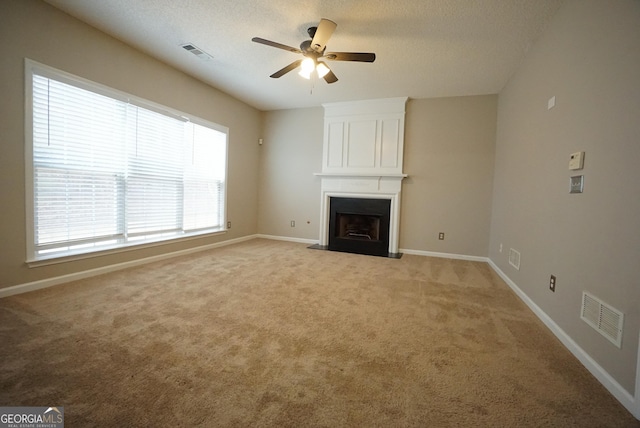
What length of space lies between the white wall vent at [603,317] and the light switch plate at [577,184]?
0.69 meters

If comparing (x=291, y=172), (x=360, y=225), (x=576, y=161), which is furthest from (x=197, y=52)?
(x=576, y=161)

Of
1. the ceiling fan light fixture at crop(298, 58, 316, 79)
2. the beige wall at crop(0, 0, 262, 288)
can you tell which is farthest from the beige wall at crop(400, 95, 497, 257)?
the beige wall at crop(0, 0, 262, 288)

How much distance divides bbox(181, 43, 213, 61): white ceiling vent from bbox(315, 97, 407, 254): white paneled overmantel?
2.27m

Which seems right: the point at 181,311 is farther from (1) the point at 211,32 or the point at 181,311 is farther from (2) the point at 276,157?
(2) the point at 276,157

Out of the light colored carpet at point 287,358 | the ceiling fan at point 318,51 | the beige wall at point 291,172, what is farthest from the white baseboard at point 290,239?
the ceiling fan at point 318,51

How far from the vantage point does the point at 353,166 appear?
4836 mm

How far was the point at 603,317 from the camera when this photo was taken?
4.87 feet

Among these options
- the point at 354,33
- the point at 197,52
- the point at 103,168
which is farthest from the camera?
the point at 197,52

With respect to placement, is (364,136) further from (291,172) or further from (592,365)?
(592,365)

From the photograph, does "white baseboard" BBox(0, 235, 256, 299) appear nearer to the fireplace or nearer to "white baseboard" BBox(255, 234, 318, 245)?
"white baseboard" BBox(255, 234, 318, 245)

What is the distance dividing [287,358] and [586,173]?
2270 mm

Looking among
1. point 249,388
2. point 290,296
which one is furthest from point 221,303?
point 249,388

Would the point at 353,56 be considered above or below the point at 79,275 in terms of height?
above

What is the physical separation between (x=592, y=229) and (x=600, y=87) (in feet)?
2.92
